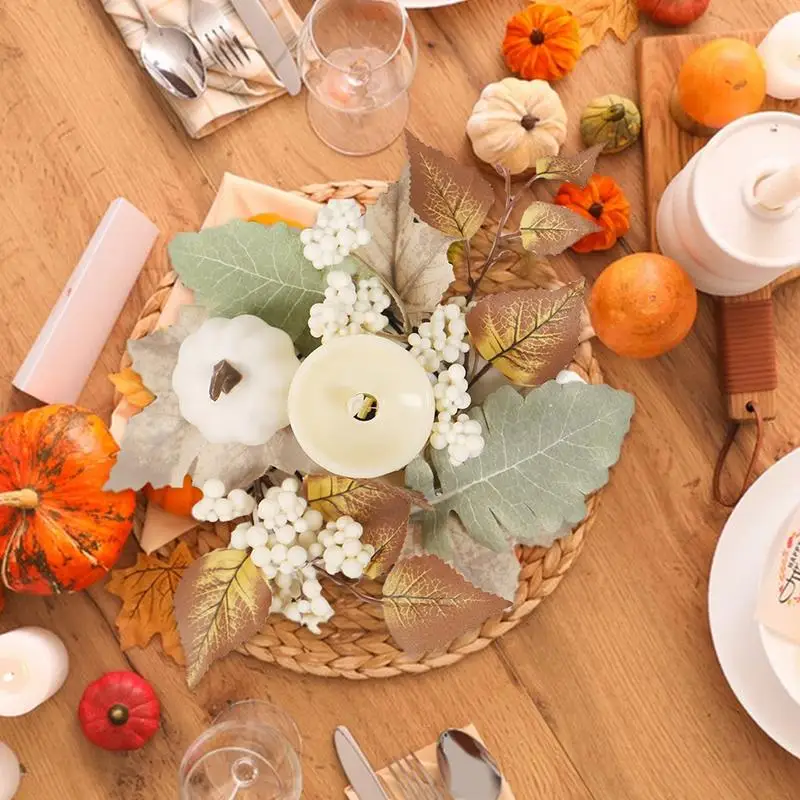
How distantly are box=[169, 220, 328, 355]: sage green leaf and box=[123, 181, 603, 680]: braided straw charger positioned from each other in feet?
0.53

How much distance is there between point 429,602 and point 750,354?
1.27ft

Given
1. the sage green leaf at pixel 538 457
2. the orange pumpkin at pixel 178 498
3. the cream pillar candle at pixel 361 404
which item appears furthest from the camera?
the orange pumpkin at pixel 178 498

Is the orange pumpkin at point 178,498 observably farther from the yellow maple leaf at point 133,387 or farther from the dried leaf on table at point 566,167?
the dried leaf on table at point 566,167

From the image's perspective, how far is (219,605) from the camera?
55 cm

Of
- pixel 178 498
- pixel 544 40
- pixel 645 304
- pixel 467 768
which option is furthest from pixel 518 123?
Answer: pixel 467 768

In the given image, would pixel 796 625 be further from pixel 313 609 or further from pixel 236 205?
pixel 236 205

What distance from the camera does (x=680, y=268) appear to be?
2.40 feet

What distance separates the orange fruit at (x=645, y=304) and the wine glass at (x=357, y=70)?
0.77 feet

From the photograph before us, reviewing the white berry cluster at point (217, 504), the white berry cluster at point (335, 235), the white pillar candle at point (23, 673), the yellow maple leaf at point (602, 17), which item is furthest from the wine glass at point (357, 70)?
the white pillar candle at point (23, 673)

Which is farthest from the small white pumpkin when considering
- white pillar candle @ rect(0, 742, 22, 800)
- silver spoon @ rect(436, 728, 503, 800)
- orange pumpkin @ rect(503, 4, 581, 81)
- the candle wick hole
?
white pillar candle @ rect(0, 742, 22, 800)

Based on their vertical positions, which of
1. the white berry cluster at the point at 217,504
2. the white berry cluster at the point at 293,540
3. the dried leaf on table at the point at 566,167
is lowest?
the white berry cluster at the point at 293,540

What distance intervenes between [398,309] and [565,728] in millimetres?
413

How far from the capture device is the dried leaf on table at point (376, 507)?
0.56 m

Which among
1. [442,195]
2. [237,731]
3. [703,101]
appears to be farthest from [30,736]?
[703,101]
